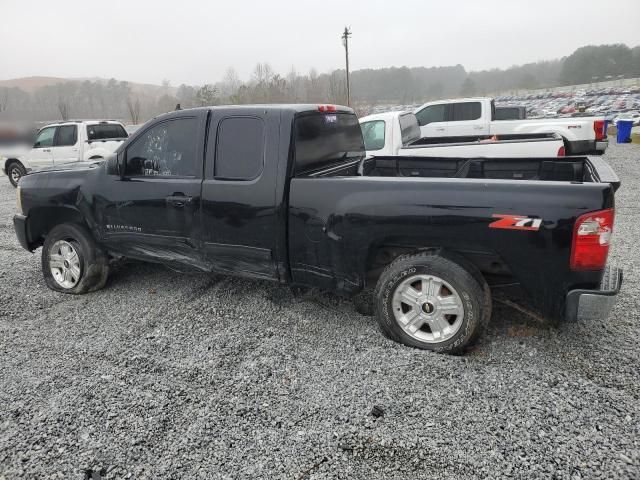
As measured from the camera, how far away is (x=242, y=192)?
377 centimetres

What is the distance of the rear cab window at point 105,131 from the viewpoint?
12.1 meters

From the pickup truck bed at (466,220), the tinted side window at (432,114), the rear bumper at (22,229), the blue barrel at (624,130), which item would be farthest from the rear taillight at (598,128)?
the rear bumper at (22,229)

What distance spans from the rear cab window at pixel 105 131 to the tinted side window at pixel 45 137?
44.4 inches

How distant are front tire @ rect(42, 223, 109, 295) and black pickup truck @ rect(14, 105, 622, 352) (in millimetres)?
14

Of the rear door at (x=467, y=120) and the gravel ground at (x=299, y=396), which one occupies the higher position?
the rear door at (x=467, y=120)

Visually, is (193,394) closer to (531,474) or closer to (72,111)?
(531,474)

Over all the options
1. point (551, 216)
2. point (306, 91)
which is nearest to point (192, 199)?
point (551, 216)

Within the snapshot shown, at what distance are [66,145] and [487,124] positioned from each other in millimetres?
11255

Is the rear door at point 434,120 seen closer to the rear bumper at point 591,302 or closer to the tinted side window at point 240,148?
the tinted side window at point 240,148

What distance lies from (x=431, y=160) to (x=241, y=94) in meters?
47.5

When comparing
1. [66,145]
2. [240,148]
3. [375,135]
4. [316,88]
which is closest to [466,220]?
[240,148]

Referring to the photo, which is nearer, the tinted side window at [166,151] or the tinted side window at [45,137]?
the tinted side window at [166,151]

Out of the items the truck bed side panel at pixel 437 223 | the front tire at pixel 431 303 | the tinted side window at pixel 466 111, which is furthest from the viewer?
the tinted side window at pixel 466 111

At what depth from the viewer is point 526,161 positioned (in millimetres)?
4438
